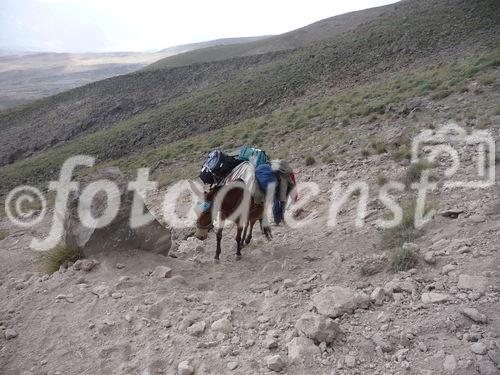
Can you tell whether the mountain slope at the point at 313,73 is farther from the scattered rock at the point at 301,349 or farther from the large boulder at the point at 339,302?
the scattered rock at the point at 301,349

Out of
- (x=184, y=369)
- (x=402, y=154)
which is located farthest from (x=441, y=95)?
(x=184, y=369)

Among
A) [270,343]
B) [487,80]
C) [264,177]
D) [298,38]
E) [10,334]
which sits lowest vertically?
[10,334]

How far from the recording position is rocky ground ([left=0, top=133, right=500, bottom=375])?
149 inches

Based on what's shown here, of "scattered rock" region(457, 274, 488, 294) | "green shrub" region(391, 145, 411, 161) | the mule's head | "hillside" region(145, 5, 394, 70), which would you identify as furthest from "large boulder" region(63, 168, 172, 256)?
"hillside" region(145, 5, 394, 70)

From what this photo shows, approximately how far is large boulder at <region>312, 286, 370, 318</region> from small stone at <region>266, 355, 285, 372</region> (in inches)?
31.1

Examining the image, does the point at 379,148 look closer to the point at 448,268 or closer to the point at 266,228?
the point at 266,228

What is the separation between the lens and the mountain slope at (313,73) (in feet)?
89.4

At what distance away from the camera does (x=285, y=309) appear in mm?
4816

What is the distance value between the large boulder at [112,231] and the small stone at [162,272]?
92 cm

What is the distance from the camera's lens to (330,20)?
2852 inches

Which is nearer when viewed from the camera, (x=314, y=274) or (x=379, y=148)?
(x=314, y=274)

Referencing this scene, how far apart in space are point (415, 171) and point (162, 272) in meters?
5.00

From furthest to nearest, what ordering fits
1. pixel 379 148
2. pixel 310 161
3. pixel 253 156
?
pixel 310 161, pixel 379 148, pixel 253 156

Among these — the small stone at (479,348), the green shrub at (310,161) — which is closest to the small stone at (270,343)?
the small stone at (479,348)
